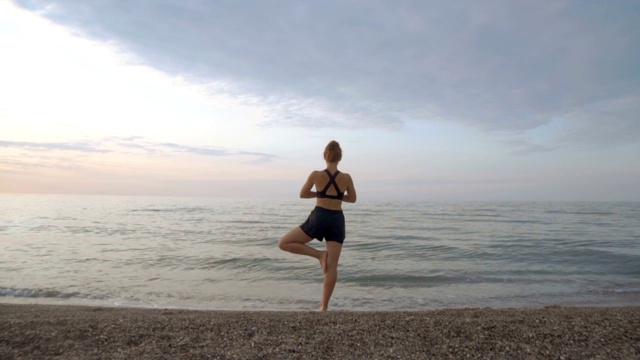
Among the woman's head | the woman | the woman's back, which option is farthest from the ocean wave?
the woman's head

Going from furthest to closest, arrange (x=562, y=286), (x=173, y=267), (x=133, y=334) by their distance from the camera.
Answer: (x=173, y=267) → (x=562, y=286) → (x=133, y=334)

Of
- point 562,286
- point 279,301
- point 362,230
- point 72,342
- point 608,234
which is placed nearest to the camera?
point 72,342

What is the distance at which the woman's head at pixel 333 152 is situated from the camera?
5.17 meters

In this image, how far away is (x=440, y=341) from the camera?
3596 mm

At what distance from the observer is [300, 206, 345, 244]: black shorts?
5094mm

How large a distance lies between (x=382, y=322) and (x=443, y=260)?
803 cm

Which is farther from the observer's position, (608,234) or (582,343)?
(608,234)

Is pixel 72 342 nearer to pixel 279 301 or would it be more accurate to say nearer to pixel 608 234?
pixel 279 301

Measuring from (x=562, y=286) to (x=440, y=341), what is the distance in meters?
6.56

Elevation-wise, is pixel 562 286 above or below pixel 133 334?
below

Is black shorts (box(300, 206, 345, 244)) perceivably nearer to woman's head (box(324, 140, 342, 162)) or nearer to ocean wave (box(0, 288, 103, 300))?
woman's head (box(324, 140, 342, 162))

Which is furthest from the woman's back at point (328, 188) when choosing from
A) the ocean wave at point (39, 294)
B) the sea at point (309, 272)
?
the ocean wave at point (39, 294)

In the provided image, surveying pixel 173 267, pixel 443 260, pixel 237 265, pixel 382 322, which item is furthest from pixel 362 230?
pixel 382 322

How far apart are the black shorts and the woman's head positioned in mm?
672
